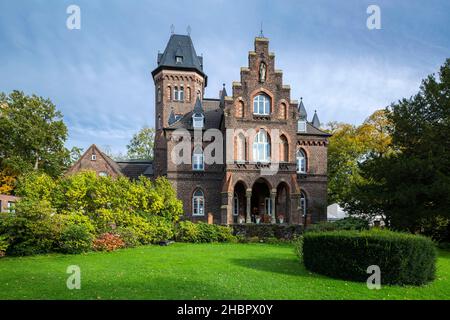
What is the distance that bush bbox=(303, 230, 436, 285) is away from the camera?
11.1 meters

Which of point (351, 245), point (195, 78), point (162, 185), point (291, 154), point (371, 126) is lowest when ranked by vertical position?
point (351, 245)

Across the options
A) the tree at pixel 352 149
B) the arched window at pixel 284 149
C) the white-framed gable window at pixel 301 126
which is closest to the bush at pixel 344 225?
the arched window at pixel 284 149

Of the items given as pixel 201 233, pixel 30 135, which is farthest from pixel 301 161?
pixel 30 135

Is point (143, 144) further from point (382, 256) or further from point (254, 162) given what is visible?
point (382, 256)

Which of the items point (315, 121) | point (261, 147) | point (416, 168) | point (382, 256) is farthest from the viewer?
point (315, 121)

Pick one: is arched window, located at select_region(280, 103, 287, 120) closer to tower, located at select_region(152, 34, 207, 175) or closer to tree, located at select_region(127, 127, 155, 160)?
tower, located at select_region(152, 34, 207, 175)

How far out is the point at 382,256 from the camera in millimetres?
11227

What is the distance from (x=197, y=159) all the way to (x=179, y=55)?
15607 millimetres

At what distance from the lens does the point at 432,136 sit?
21703mm

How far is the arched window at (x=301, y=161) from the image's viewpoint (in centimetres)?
3497

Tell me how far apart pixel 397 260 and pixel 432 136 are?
13.6 meters

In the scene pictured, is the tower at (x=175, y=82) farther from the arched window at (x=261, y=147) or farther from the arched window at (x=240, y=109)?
the arched window at (x=261, y=147)
